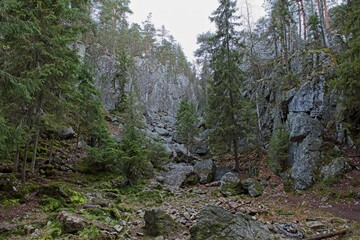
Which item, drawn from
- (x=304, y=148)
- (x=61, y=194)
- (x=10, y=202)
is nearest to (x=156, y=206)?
(x=61, y=194)

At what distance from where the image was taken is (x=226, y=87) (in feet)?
63.0

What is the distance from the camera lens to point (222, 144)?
19750 millimetres

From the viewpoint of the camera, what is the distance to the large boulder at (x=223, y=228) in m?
6.73

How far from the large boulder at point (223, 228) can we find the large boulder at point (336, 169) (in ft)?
23.3

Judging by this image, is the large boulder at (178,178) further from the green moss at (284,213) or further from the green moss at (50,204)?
the green moss at (50,204)

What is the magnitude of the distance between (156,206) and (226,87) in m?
10.4

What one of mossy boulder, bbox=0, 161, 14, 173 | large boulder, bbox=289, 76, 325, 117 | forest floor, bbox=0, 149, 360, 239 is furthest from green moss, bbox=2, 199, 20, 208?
large boulder, bbox=289, 76, 325, 117

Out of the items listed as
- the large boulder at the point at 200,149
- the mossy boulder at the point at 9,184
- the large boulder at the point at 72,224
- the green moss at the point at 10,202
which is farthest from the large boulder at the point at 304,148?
the large boulder at the point at 200,149

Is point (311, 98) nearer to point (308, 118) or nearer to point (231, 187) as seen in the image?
point (308, 118)

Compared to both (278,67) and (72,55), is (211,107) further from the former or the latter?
(72,55)

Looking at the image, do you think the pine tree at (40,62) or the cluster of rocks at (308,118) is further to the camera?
the cluster of rocks at (308,118)

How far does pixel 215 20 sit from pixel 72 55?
38.8 feet

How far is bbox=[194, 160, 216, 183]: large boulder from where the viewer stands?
18.0 meters

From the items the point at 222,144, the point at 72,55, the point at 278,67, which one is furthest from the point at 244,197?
the point at 278,67
